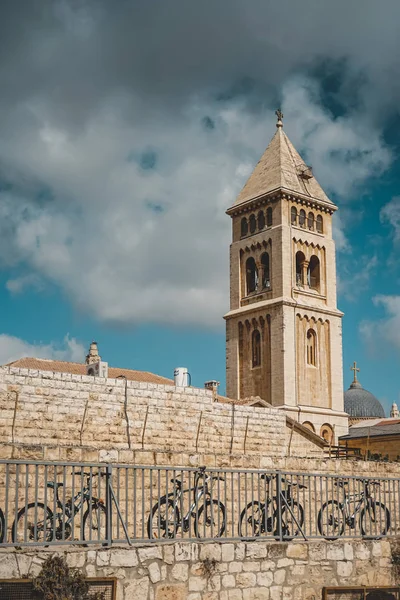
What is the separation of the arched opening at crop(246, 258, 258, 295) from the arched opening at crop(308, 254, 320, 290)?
145 inches

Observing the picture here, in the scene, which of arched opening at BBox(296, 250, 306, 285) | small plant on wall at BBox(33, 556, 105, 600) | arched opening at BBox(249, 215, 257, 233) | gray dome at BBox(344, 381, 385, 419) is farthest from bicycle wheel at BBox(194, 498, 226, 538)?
gray dome at BBox(344, 381, 385, 419)

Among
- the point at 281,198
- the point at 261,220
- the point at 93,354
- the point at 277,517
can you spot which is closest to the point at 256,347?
the point at 261,220

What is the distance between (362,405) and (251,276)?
1002 inches

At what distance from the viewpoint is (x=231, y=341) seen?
175 feet

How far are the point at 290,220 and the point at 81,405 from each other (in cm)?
3356

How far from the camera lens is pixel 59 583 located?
798cm

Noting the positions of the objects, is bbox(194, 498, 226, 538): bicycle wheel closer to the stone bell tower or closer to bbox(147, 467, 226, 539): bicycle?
bbox(147, 467, 226, 539): bicycle

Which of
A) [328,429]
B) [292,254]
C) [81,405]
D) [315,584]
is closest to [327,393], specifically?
[328,429]

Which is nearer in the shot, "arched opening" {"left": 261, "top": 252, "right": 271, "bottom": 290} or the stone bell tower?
the stone bell tower

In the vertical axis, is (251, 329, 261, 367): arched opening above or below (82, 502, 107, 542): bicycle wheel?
above

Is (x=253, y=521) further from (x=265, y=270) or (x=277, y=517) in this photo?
(x=265, y=270)

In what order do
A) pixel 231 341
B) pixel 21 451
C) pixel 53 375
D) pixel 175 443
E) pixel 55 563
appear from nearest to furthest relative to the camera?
pixel 55 563 < pixel 21 451 < pixel 53 375 < pixel 175 443 < pixel 231 341

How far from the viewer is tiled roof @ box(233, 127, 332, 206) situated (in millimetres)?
52969

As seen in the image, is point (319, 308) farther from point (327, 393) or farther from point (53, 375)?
point (53, 375)
